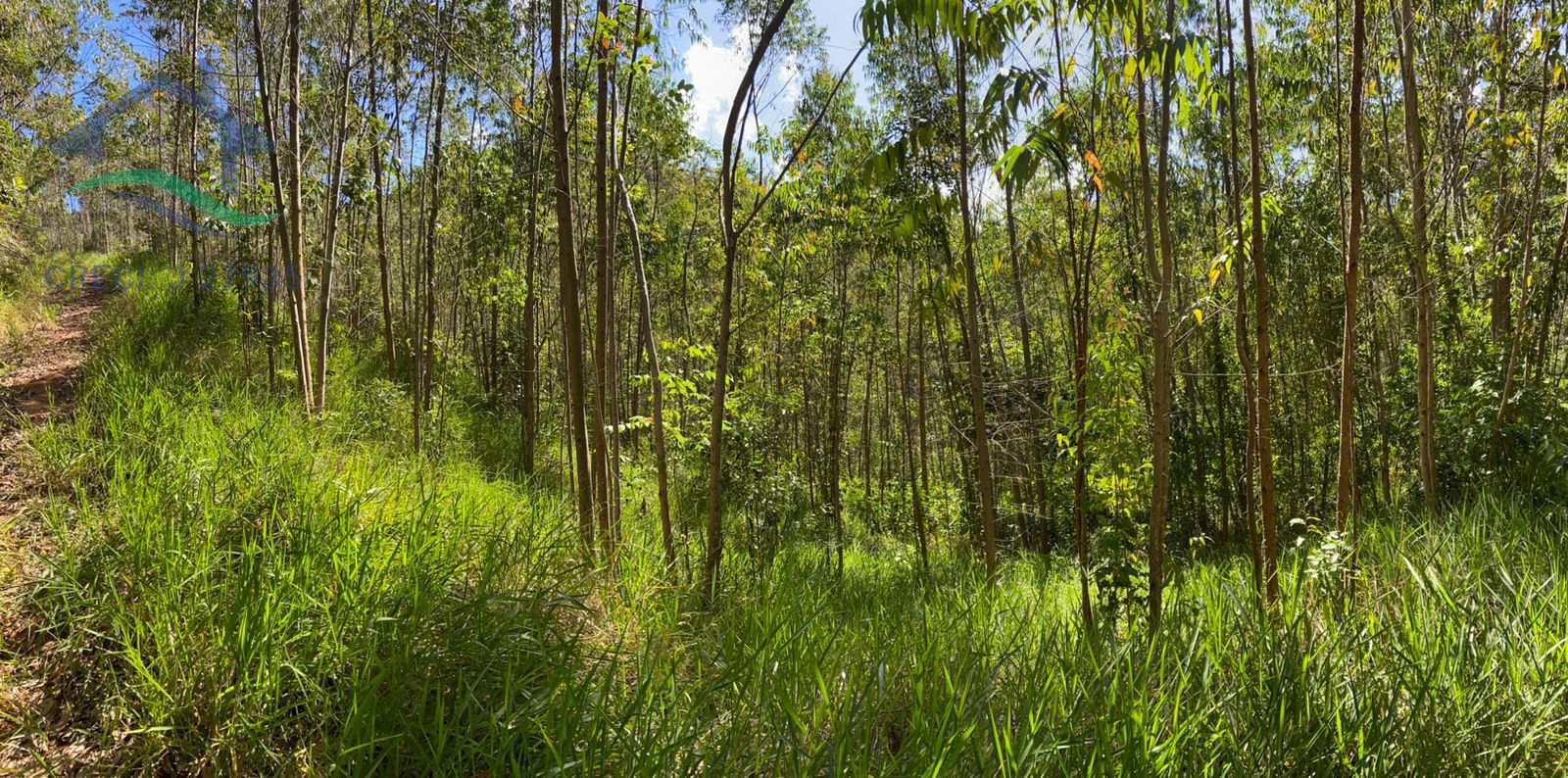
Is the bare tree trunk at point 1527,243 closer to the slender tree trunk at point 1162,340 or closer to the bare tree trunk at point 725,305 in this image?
the slender tree trunk at point 1162,340

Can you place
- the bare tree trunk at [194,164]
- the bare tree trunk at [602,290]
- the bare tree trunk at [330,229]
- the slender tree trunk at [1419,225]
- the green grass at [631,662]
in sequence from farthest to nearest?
the bare tree trunk at [194,164] → the bare tree trunk at [330,229] → the slender tree trunk at [1419,225] → the bare tree trunk at [602,290] → the green grass at [631,662]

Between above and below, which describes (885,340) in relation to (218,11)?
below

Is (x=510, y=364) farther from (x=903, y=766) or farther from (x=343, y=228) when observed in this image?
(x=903, y=766)

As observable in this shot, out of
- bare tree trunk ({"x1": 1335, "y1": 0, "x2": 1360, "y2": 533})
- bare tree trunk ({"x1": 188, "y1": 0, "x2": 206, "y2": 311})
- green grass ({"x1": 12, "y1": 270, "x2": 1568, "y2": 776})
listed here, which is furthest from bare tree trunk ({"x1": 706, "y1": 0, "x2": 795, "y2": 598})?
bare tree trunk ({"x1": 188, "y1": 0, "x2": 206, "y2": 311})

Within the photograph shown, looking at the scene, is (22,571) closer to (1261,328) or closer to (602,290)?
(602,290)

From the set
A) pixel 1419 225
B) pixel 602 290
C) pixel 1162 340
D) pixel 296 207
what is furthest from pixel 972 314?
pixel 296 207

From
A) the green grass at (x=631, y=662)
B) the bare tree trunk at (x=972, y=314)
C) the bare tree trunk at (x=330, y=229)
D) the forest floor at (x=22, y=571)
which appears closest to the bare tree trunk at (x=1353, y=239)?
the green grass at (x=631, y=662)

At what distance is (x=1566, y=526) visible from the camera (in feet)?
12.9

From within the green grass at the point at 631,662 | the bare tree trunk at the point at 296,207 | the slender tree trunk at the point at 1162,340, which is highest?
the bare tree trunk at the point at 296,207

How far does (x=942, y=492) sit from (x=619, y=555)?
12.4m

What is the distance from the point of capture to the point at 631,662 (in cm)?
239

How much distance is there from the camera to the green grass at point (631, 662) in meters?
1.77

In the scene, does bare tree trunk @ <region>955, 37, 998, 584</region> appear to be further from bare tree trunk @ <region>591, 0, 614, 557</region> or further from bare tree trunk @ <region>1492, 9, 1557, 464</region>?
bare tree trunk @ <region>1492, 9, 1557, 464</region>

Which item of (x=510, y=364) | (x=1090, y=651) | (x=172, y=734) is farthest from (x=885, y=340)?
(x=172, y=734)
